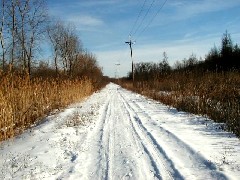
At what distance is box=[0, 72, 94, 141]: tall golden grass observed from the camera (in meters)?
8.27

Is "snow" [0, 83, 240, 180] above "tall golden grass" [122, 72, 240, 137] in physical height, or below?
below

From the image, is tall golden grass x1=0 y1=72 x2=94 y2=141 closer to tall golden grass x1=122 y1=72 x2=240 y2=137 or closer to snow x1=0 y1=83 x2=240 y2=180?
snow x1=0 y1=83 x2=240 y2=180

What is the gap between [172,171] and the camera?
5.31 m

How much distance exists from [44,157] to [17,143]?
1670mm

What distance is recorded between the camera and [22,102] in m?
10.4

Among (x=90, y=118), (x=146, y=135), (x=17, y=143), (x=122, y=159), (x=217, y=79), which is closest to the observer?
(x=122, y=159)

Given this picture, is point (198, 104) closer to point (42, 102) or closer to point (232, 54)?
point (42, 102)

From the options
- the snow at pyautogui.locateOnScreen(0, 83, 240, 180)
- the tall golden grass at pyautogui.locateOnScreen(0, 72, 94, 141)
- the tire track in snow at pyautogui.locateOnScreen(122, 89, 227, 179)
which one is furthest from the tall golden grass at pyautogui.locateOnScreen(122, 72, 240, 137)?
the tall golden grass at pyautogui.locateOnScreen(0, 72, 94, 141)

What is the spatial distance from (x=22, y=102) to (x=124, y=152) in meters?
4.92

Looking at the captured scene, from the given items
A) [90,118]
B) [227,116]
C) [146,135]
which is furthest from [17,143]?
[227,116]

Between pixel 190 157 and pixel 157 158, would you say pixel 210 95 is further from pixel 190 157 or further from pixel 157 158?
pixel 157 158

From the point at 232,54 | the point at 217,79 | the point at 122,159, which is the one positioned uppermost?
the point at 232,54

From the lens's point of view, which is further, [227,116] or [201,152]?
[227,116]

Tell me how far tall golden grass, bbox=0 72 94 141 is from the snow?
1.86 feet
